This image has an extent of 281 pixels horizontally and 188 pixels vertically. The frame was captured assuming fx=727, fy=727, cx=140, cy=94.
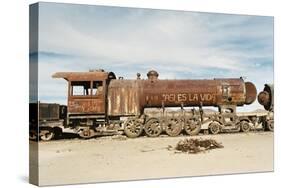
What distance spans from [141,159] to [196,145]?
105 cm

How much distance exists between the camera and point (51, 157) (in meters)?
10.7

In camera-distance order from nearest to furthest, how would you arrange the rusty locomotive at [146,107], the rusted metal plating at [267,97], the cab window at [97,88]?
the rusty locomotive at [146,107]
the cab window at [97,88]
the rusted metal plating at [267,97]

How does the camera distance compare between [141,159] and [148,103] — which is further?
[148,103]

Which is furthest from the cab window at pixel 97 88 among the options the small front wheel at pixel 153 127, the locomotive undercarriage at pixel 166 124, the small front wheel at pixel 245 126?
the small front wheel at pixel 245 126

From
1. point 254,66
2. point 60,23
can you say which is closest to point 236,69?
point 254,66

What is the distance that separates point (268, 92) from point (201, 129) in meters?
1.47

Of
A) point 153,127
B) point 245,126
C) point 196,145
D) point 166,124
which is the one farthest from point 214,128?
point 153,127

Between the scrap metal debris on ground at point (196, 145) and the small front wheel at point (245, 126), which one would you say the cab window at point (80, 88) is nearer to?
the scrap metal debris on ground at point (196, 145)

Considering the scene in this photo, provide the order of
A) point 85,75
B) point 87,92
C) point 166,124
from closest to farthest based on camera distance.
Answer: point 85,75, point 87,92, point 166,124

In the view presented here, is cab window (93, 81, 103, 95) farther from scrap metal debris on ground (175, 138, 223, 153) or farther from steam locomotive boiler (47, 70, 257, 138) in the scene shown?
scrap metal debris on ground (175, 138, 223, 153)

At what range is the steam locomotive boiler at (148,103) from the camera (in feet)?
36.3

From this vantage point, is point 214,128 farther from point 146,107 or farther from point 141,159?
point 141,159

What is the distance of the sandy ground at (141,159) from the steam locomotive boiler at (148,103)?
0.61 feet

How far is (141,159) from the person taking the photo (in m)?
11.3
